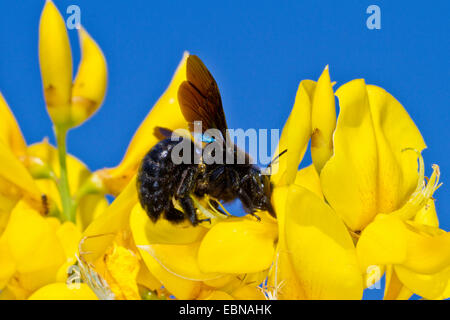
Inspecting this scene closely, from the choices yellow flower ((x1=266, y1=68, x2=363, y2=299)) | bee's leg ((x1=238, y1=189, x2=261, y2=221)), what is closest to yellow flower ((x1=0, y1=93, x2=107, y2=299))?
bee's leg ((x1=238, y1=189, x2=261, y2=221))

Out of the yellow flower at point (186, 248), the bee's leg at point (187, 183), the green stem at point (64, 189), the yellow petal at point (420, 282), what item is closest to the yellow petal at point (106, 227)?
the yellow flower at point (186, 248)

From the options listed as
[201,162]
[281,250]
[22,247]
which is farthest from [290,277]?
[22,247]

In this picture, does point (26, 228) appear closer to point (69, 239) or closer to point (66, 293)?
point (69, 239)

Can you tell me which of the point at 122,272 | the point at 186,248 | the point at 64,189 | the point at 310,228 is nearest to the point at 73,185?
the point at 64,189

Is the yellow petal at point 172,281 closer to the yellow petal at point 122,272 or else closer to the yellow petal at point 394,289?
the yellow petal at point 122,272

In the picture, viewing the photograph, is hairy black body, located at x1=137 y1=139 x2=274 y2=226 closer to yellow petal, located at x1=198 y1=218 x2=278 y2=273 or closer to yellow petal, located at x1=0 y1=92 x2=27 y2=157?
yellow petal, located at x1=198 y1=218 x2=278 y2=273
